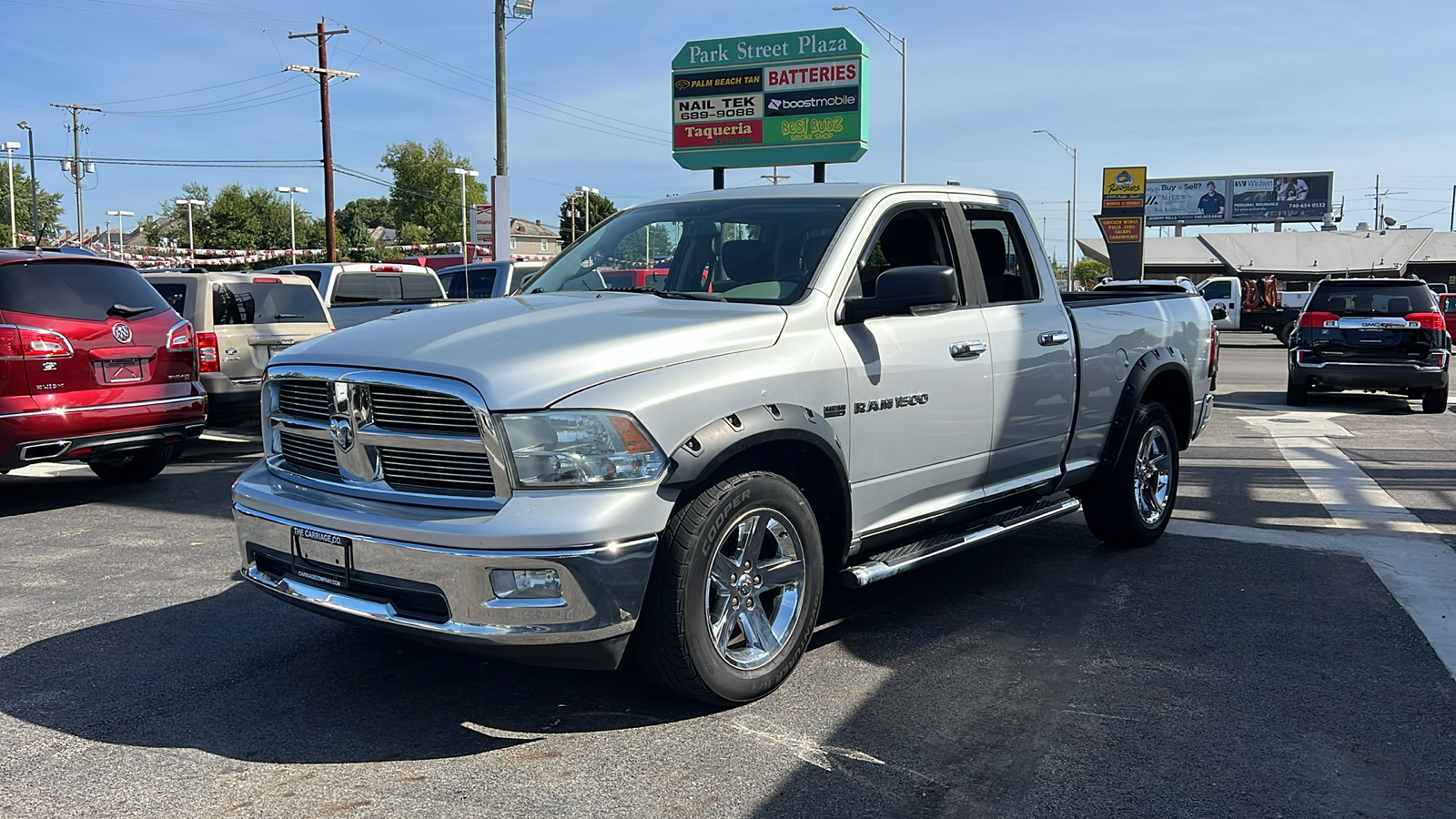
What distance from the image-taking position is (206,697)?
425 centimetres

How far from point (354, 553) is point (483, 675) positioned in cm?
100

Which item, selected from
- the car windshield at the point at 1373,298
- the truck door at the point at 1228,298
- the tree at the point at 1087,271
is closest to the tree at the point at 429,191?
the tree at the point at 1087,271

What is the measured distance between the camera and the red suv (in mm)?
7457

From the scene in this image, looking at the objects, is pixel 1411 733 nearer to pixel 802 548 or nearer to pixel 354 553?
pixel 802 548

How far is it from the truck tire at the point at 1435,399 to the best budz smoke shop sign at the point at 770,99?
49.6 ft

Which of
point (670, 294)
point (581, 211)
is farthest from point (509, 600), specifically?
point (581, 211)

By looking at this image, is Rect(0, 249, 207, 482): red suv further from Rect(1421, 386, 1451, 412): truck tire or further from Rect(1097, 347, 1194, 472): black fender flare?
Rect(1421, 386, 1451, 412): truck tire

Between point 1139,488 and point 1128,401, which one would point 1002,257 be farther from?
point 1139,488

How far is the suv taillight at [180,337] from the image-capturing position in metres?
8.45

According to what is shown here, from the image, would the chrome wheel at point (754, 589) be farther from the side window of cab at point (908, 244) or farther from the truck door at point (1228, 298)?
the truck door at point (1228, 298)

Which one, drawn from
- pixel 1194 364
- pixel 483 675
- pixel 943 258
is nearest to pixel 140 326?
pixel 483 675

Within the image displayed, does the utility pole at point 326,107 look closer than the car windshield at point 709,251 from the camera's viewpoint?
No

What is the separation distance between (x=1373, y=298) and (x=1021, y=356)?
12303mm

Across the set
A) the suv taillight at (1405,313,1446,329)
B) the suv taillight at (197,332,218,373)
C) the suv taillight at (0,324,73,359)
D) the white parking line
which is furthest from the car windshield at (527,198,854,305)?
the suv taillight at (1405,313,1446,329)
